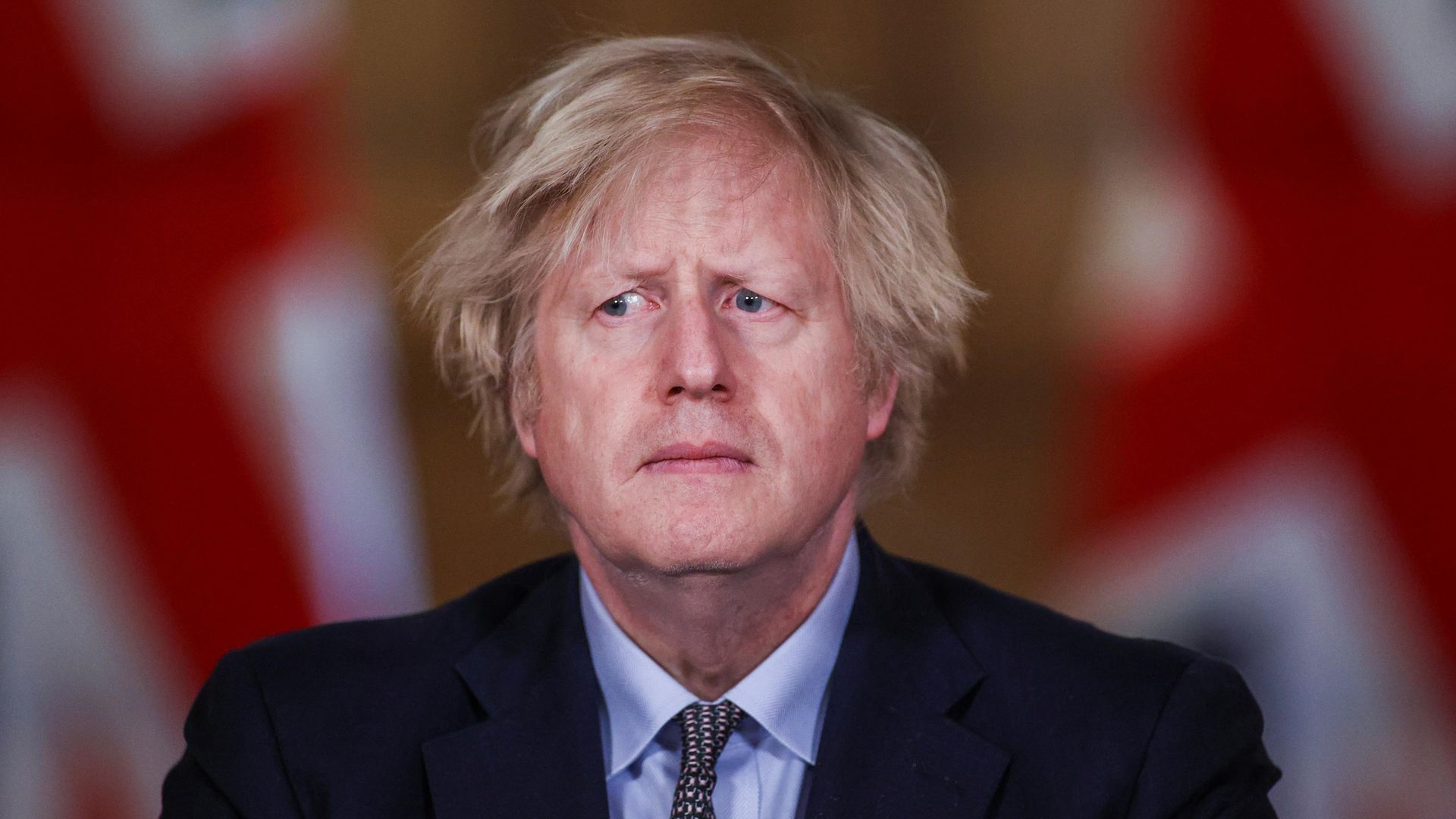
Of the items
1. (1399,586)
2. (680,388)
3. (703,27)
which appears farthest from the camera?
(703,27)

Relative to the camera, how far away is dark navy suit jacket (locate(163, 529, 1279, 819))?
164 cm

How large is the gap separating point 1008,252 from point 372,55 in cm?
146

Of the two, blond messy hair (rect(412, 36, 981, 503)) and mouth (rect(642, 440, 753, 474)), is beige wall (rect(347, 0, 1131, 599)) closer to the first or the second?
blond messy hair (rect(412, 36, 981, 503))

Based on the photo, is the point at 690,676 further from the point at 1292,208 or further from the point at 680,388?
the point at 1292,208

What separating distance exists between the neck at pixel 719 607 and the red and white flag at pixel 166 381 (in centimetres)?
Answer: 154

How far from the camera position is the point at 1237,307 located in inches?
125

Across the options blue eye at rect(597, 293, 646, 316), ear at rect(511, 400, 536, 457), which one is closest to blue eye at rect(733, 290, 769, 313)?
blue eye at rect(597, 293, 646, 316)

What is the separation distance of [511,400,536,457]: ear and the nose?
0.28 m

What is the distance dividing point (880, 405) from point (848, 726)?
398 millimetres

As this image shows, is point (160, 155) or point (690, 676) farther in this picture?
point (160, 155)

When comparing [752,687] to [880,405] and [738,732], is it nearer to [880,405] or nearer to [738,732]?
[738,732]

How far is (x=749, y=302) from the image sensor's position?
65.4 inches

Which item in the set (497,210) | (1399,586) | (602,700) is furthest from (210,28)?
(1399,586)

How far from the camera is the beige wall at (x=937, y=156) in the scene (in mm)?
3256
